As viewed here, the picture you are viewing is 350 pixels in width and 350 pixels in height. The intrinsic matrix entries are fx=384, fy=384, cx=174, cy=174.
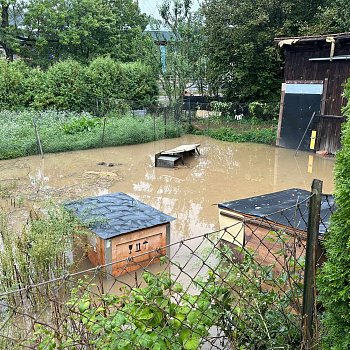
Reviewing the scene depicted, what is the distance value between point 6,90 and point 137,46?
824cm

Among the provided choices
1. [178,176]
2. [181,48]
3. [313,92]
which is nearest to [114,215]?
[178,176]

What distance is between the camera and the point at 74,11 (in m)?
23.1

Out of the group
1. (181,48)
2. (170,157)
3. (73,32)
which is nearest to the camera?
(170,157)

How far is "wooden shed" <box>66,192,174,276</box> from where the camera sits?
14.7ft

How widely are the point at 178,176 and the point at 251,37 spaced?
8.47 metres

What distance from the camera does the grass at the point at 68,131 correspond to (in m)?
11.9

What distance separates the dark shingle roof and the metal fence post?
108 inches

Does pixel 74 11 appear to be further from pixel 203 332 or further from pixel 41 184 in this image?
pixel 203 332

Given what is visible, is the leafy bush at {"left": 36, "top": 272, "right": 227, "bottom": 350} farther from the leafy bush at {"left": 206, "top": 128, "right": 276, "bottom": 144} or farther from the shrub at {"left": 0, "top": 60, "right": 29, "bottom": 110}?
the shrub at {"left": 0, "top": 60, "right": 29, "bottom": 110}

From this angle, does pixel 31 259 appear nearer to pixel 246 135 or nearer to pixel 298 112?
pixel 298 112

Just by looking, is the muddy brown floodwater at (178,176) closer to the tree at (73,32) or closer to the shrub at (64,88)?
the shrub at (64,88)

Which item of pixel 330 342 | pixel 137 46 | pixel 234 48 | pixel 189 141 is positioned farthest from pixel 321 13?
pixel 330 342

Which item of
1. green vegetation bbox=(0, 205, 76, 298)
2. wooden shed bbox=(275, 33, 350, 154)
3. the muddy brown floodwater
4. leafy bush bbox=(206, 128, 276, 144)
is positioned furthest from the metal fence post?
leafy bush bbox=(206, 128, 276, 144)

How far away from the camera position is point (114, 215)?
5051 millimetres
